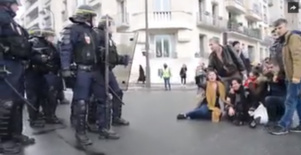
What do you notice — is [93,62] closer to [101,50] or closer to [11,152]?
[101,50]

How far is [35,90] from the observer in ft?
26.2

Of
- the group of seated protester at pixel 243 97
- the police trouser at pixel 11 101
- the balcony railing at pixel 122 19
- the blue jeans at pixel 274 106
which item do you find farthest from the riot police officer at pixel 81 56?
the balcony railing at pixel 122 19

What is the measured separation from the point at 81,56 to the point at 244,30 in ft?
146

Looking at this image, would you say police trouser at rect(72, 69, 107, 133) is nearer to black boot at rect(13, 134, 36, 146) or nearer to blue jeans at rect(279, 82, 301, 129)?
black boot at rect(13, 134, 36, 146)

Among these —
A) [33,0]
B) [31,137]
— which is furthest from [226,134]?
[33,0]

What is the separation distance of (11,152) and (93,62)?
1685mm

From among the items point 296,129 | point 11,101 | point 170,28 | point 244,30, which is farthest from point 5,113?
point 244,30

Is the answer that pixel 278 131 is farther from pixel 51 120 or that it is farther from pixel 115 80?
pixel 51 120

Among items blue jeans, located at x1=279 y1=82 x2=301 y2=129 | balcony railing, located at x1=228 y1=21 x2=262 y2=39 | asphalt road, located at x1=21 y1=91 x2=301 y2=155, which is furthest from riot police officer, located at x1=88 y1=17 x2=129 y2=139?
balcony railing, located at x1=228 y1=21 x2=262 y2=39

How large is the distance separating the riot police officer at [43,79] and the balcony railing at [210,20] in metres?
28.6

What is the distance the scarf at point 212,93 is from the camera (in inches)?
344

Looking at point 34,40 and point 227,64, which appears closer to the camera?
point 34,40

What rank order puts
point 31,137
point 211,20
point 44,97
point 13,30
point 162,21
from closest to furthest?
point 13,30 < point 31,137 < point 44,97 < point 162,21 < point 211,20

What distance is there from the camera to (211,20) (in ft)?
129
